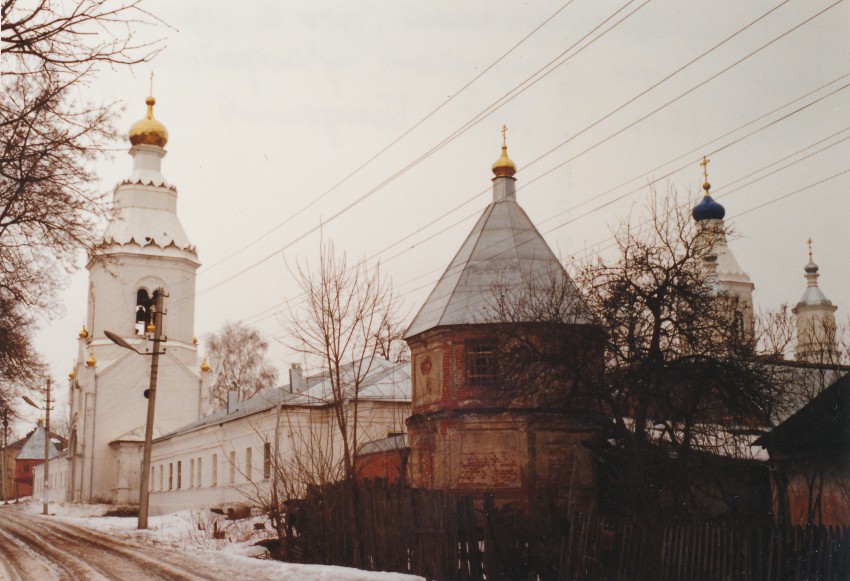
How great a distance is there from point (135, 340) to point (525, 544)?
36.8m

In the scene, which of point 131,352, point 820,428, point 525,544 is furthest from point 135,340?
point 820,428

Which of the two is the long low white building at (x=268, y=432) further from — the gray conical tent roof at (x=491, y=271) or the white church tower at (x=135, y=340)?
the white church tower at (x=135, y=340)

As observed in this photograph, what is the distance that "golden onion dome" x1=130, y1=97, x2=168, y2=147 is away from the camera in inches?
1901

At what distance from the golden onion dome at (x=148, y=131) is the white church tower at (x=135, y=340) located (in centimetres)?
5

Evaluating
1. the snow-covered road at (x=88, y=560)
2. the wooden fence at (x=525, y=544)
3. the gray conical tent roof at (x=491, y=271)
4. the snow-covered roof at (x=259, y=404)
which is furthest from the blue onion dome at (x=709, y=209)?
the snow-covered road at (x=88, y=560)

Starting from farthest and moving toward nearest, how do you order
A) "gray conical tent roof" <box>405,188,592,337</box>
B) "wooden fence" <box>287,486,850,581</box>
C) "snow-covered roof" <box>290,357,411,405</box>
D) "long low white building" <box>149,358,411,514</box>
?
1. "snow-covered roof" <box>290,357,411,405</box>
2. "long low white building" <box>149,358,411,514</box>
3. "gray conical tent roof" <box>405,188,592,337</box>
4. "wooden fence" <box>287,486,850,581</box>

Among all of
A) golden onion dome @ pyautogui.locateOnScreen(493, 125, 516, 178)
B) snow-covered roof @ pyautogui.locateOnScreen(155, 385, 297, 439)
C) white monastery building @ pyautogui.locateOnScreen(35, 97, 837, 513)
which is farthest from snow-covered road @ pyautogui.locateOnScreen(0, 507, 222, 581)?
white monastery building @ pyautogui.locateOnScreen(35, 97, 837, 513)

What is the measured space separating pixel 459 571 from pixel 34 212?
346 inches

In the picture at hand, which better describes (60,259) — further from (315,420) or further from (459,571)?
(315,420)

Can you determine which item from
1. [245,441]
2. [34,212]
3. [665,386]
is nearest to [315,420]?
[245,441]

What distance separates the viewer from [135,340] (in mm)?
48188

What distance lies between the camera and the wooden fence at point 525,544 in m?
12.2

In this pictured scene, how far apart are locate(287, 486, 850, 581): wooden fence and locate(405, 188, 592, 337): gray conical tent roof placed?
883 cm

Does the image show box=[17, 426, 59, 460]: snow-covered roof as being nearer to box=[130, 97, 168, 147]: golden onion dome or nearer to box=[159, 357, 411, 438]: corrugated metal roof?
box=[130, 97, 168, 147]: golden onion dome
